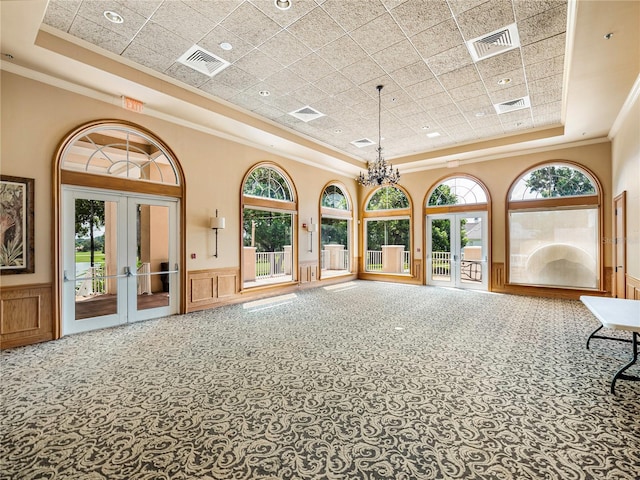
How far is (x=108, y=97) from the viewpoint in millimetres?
4895

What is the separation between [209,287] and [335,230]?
544 centimetres

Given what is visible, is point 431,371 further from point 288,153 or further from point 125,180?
point 288,153

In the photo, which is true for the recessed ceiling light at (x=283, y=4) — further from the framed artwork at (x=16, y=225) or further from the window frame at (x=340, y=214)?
the window frame at (x=340, y=214)

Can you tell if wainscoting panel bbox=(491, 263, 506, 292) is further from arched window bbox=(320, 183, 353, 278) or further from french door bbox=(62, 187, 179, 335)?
french door bbox=(62, 187, 179, 335)

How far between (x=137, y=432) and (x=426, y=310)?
5.34 m

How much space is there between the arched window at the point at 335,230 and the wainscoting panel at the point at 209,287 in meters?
3.43

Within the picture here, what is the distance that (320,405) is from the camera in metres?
2.66

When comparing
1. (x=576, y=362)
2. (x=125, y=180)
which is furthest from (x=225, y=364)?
(x=576, y=362)

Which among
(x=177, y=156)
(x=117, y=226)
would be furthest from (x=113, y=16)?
(x=117, y=226)

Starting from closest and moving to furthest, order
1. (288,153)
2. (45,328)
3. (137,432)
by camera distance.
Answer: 1. (137,432)
2. (45,328)
3. (288,153)

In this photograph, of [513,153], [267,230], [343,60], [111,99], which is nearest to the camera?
[343,60]

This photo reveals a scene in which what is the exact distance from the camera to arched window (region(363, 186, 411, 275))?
10102 mm

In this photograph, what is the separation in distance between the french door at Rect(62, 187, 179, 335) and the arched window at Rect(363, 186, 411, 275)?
22.6 feet

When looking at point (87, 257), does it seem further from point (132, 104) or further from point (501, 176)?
point (501, 176)
